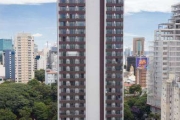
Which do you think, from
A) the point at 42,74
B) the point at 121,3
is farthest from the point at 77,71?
the point at 42,74

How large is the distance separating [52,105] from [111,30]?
11.2ft

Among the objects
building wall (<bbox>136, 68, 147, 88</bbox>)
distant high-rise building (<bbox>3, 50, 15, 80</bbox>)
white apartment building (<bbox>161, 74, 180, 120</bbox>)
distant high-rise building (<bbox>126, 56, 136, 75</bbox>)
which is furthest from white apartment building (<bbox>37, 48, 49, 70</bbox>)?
white apartment building (<bbox>161, 74, 180, 120</bbox>)

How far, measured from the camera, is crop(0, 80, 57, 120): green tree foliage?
7547 mm

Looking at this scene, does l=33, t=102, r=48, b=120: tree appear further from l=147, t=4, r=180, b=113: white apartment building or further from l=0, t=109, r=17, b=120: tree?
l=147, t=4, r=180, b=113: white apartment building

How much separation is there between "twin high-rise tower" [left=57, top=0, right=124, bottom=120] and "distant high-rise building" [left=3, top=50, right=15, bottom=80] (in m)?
9.80

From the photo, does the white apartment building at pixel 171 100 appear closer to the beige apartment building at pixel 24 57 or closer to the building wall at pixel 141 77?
the building wall at pixel 141 77

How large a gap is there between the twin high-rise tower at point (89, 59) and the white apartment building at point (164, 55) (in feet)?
12.2

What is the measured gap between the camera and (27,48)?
1377 cm

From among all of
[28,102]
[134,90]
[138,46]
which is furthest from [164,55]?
[138,46]

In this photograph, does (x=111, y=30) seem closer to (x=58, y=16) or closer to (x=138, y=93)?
(x=58, y=16)

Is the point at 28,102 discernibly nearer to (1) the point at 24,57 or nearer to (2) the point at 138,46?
(1) the point at 24,57

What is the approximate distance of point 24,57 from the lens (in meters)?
13.4

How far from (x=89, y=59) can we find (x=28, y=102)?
3.45 m

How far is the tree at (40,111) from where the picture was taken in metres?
7.52
